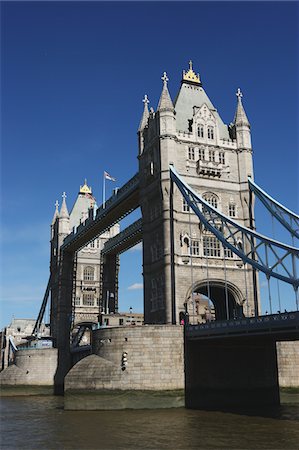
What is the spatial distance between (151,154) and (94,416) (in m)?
26.5

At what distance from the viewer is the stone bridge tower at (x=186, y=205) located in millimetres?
47219

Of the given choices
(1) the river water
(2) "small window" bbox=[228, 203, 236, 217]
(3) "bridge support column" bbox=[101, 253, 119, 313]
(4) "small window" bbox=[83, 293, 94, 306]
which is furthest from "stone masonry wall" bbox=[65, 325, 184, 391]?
(4) "small window" bbox=[83, 293, 94, 306]

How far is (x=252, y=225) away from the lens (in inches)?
1988

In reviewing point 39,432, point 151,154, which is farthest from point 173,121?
point 39,432

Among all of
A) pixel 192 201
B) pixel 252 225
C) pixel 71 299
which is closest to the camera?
pixel 192 201

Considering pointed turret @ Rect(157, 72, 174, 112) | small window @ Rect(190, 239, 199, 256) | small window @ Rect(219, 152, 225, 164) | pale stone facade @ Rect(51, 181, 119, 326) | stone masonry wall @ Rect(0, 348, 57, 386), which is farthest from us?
pale stone facade @ Rect(51, 181, 119, 326)

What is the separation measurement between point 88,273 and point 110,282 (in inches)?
151

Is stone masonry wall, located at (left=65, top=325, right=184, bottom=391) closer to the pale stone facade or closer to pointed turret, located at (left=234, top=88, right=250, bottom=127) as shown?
pointed turret, located at (left=234, top=88, right=250, bottom=127)

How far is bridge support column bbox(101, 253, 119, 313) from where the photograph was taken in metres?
83.8

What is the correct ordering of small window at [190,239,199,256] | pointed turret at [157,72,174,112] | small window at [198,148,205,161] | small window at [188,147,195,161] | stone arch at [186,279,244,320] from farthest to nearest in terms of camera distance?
small window at [198,148,205,161], small window at [188,147,195,161], pointed turret at [157,72,174,112], small window at [190,239,199,256], stone arch at [186,279,244,320]

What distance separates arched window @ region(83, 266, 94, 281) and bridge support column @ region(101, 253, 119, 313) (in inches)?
65.8

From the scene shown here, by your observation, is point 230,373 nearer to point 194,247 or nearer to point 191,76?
point 194,247

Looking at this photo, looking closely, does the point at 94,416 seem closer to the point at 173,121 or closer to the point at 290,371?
the point at 290,371

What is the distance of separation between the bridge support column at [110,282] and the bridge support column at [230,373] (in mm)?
40709
